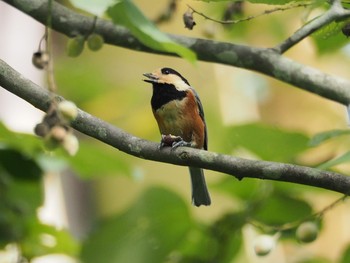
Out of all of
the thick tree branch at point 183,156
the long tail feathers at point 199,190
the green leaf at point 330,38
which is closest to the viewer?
the thick tree branch at point 183,156

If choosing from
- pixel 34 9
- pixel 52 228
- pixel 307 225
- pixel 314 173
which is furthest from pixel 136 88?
pixel 314 173

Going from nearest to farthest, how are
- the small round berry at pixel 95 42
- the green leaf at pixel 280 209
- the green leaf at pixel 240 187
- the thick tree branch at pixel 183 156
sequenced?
1. the thick tree branch at pixel 183 156
2. the small round berry at pixel 95 42
3. the green leaf at pixel 280 209
4. the green leaf at pixel 240 187

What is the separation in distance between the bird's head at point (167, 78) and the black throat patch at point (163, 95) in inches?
0.6

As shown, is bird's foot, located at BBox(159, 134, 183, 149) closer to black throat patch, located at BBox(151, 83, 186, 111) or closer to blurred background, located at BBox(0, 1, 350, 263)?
blurred background, located at BBox(0, 1, 350, 263)

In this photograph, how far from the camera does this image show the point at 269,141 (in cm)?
307

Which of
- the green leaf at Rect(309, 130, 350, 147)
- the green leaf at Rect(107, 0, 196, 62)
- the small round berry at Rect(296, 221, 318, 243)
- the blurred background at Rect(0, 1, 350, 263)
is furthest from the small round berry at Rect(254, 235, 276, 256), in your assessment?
the green leaf at Rect(107, 0, 196, 62)

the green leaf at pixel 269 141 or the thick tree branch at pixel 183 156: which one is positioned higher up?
the green leaf at pixel 269 141

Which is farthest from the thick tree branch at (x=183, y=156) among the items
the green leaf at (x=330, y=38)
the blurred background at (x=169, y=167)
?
the green leaf at (x=330, y=38)

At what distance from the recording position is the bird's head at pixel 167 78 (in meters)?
3.33

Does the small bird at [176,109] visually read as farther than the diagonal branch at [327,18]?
Yes

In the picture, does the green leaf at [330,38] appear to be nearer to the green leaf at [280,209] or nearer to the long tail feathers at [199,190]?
the green leaf at [280,209]

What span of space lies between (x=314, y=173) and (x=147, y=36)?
548 millimetres

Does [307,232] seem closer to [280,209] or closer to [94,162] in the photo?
[280,209]

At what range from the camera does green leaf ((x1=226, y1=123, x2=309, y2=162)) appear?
2.98 metres
